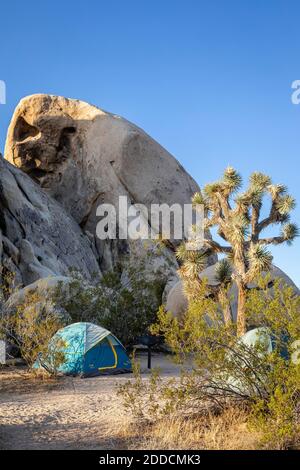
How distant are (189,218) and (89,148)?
699 centimetres

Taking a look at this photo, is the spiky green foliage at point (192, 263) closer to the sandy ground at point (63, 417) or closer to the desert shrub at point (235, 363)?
the sandy ground at point (63, 417)

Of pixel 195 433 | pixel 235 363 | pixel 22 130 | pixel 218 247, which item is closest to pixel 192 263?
pixel 218 247

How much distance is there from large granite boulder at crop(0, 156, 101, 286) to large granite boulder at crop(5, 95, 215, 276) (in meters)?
2.22

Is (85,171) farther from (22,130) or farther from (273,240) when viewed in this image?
(273,240)

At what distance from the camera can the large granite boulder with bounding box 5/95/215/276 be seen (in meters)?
30.0

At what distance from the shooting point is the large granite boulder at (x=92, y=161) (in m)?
30.0

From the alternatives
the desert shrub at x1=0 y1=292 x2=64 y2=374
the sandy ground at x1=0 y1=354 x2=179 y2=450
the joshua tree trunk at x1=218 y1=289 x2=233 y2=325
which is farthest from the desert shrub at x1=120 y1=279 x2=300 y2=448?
the desert shrub at x1=0 y1=292 x2=64 y2=374

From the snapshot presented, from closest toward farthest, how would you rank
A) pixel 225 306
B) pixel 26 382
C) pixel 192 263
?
pixel 225 306, pixel 26 382, pixel 192 263

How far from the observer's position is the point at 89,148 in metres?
31.0

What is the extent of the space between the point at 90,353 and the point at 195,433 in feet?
21.0

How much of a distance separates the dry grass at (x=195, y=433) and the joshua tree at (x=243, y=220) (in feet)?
25.4

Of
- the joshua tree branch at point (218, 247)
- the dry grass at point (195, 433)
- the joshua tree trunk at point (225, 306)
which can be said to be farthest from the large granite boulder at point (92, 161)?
the dry grass at point (195, 433)

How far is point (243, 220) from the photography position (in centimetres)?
1458

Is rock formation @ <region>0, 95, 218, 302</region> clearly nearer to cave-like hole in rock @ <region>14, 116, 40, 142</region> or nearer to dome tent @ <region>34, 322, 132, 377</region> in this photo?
cave-like hole in rock @ <region>14, 116, 40, 142</region>
